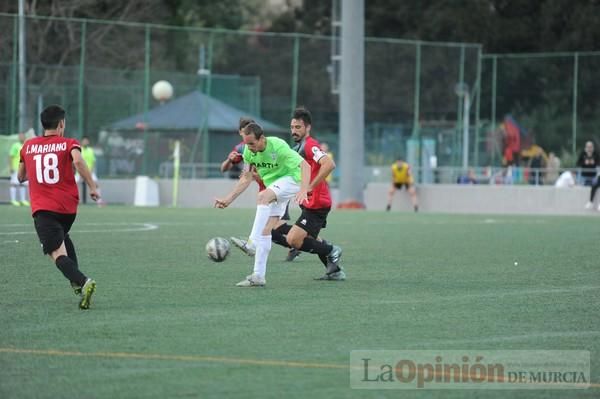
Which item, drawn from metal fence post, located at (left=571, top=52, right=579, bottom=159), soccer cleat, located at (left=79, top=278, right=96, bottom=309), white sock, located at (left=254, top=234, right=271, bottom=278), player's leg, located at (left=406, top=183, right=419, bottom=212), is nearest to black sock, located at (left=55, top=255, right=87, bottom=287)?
soccer cleat, located at (left=79, top=278, right=96, bottom=309)

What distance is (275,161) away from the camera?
43.1 ft

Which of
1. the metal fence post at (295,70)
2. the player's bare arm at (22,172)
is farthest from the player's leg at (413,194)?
the player's bare arm at (22,172)

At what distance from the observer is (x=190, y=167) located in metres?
39.7

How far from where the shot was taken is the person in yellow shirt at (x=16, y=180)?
1356 inches

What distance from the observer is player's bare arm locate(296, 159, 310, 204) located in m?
12.6

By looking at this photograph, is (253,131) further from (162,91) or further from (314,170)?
(162,91)

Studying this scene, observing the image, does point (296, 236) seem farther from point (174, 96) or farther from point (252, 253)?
point (174, 96)

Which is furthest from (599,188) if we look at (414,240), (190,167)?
(414,240)

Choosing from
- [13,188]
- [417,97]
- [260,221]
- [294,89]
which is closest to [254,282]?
[260,221]

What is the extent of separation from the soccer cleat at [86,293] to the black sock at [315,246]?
11.3ft

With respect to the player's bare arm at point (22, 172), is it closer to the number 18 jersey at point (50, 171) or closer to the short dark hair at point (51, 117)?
the number 18 jersey at point (50, 171)

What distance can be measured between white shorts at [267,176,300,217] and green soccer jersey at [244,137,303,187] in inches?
2.5

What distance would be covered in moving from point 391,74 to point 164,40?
27.8 ft

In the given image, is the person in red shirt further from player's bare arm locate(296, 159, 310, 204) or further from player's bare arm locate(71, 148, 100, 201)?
player's bare arm locate(296, 159, 310, 204)
